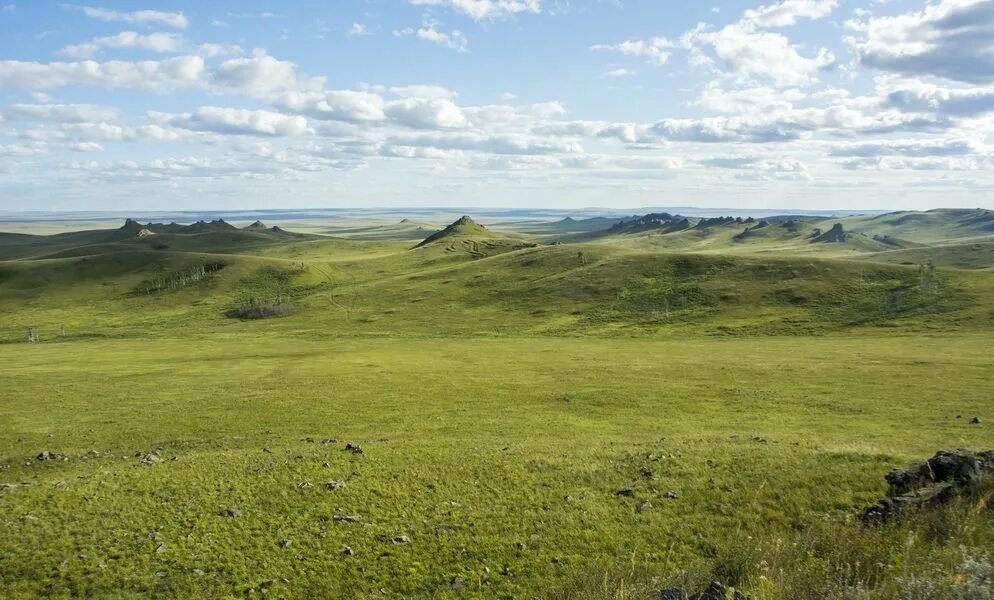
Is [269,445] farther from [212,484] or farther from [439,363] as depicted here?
[439,363]

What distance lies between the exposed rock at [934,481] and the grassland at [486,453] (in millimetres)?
1757

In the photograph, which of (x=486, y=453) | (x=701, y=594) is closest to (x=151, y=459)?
(x=486, y=453)

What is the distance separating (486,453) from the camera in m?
35.8

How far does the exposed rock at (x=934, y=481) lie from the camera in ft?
64.8

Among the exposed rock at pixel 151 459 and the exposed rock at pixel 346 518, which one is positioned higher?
the exposed rock at pixel 346 518

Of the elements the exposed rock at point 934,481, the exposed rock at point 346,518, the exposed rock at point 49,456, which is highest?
the exposed rock at point 934,481

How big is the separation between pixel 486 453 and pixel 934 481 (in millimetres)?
22033

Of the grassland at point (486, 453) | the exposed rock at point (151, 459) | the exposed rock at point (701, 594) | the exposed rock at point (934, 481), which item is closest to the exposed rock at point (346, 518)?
the grassland at point (486, 453)

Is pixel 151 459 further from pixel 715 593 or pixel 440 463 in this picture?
pixel 715 593

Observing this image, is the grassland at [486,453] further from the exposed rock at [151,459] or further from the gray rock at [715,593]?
the gray rock at [715,593]

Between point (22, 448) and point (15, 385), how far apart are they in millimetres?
29579

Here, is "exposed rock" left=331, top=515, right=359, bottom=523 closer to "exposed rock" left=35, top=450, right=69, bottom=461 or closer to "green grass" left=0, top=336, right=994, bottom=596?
"green grass" left=0, top=336, right=994, bottom=596

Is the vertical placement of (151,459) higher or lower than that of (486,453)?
lower

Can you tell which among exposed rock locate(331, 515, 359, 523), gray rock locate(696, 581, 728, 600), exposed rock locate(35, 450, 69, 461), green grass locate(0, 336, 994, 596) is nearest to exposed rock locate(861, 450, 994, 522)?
green grass locate(0, 336, 994, 596)
